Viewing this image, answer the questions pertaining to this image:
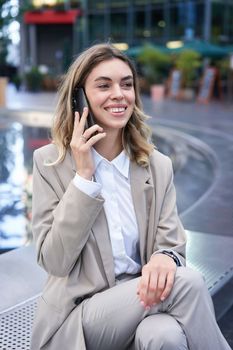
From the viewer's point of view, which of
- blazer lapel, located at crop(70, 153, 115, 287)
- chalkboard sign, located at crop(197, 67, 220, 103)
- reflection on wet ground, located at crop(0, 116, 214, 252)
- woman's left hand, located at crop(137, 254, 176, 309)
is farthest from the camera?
chalkboard sign, located at crop(197, 67, 220, 103)

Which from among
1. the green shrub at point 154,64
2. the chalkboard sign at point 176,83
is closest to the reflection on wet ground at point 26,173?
the chalkboard sign at point 176,83

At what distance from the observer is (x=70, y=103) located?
6.59 ft

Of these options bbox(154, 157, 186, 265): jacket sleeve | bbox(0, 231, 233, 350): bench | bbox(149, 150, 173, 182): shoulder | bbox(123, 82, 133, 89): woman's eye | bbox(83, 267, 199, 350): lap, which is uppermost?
bbox(123, 82, 133, 89): woman's eye

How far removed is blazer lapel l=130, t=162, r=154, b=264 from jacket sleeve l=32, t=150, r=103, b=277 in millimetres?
234

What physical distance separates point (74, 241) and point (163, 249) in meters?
0.40

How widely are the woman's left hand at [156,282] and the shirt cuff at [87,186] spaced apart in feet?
1.13

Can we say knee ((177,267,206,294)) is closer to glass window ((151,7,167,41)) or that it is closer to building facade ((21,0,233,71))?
building facade ((21,0,233,71))

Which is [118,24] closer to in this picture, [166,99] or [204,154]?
[166,99]

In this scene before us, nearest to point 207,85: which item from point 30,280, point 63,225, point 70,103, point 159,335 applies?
point 30,280

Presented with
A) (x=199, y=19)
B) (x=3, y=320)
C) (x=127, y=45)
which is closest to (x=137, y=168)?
(x=3, y=320)

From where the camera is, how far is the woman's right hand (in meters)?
1.92

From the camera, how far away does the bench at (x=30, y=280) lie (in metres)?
2.86

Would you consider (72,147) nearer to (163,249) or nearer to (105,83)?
(105,83)

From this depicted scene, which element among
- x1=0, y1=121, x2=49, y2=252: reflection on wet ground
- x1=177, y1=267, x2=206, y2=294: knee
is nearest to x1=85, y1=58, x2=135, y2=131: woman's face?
x1=177, y1=267, x2=206, y2=294: knee
